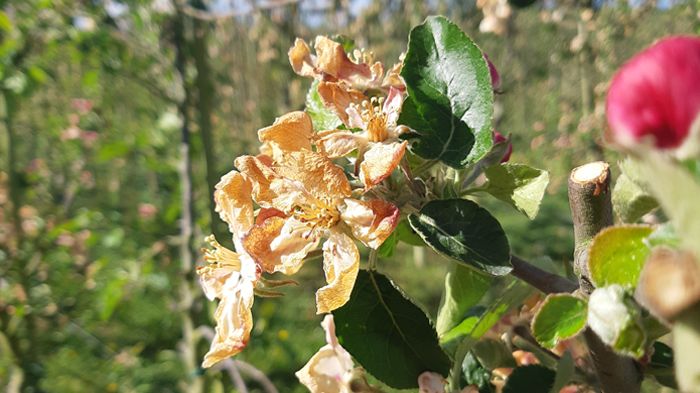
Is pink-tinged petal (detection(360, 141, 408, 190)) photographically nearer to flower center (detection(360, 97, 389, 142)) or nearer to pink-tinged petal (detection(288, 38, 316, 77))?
flower center (detection(360, 97, 389, 142))

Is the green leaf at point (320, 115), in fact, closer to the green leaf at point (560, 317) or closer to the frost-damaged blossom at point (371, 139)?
the frost-damaged blossom at point (371, 139)

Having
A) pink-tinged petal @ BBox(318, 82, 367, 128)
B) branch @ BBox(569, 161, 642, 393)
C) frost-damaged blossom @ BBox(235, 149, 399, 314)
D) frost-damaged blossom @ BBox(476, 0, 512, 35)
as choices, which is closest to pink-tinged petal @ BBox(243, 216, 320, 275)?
frost-damaged blossom @ BBox(235, 149, 399, 314)

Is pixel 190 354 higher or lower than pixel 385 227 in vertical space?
lower

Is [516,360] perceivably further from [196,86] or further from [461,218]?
[196,86]

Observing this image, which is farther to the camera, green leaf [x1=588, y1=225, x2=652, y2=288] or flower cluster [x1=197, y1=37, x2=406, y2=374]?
flower cluster [x1=197, y1=37, x2=406, y2=374]

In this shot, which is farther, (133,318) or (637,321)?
(133,318)

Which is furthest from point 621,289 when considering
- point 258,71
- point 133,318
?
point 258,71

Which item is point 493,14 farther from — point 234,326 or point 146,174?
point 146,174
